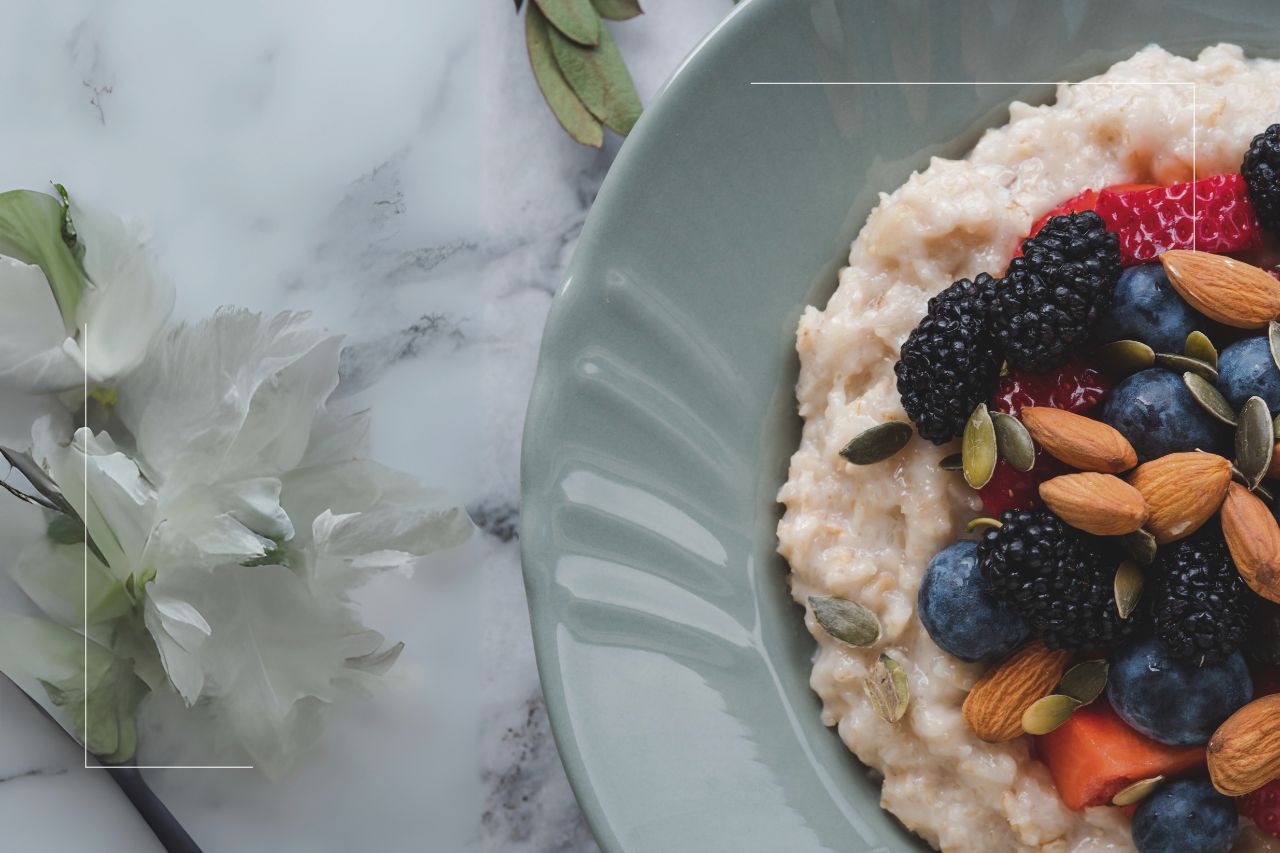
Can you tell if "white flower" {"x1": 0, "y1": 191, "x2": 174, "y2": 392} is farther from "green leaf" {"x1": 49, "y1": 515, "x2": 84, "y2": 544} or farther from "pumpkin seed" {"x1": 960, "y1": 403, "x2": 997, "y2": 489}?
"pumpkin seed" {"x1": 960, "y1": 403, "x2": 997, "y2": 489}

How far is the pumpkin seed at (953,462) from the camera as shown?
184 cm

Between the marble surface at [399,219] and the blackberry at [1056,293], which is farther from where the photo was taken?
the marble surface at [399,219]

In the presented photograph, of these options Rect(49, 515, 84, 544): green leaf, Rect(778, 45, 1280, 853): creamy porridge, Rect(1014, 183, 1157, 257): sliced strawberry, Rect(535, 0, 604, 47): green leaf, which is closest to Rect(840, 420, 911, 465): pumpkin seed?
Rect(778, 45, 1280, 853): creamy porridge

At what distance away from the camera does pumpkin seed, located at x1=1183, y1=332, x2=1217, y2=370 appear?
1.72 metres

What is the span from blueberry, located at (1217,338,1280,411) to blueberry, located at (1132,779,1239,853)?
0.57 m

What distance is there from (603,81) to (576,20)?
0.40 ft

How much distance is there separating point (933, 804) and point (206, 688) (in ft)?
4.25

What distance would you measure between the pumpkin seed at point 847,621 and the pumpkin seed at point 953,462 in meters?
0.27

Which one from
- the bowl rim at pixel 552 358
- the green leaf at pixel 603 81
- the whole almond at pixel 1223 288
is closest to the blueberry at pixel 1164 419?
the whole almond at pixel 1223 288

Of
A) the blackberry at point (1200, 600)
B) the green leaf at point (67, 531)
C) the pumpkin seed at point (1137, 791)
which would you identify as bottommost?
the pumpkin seed at point (1137, 791)

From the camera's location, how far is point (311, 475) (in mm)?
2139

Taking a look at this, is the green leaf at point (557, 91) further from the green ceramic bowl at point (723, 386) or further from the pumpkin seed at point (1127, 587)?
the pumpkin seed at point (1127, 587)

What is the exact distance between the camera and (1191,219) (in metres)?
1.78

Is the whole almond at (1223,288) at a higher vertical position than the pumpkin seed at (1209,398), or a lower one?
higher
